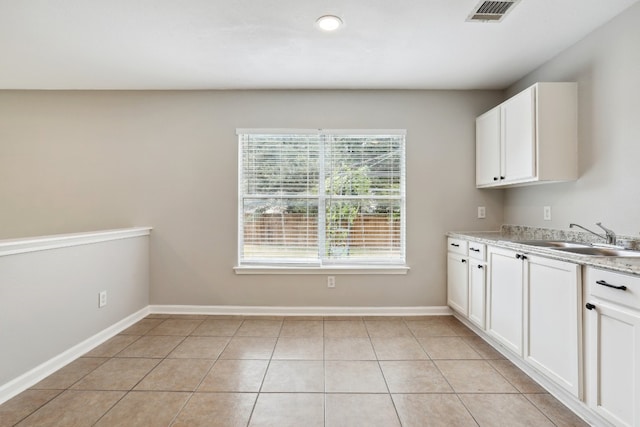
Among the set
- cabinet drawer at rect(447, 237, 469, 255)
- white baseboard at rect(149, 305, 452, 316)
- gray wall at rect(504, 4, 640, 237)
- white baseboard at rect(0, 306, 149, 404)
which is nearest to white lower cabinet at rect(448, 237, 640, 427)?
cabinet drawer at rect(447, 237, 469, 255)

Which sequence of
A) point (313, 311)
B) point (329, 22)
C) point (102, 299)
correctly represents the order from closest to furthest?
1. point (329, 22)
2. point (102, 299)
3. point (313, 311)

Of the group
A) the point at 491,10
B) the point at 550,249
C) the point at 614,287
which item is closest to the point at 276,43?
the point at 491,10

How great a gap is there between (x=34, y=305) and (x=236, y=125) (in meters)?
2.38

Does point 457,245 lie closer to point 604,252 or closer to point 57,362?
point 604,252

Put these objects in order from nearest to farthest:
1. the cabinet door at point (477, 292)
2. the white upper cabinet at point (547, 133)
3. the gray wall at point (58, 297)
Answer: the gray wall at point (58, 297) < the white upper cabinet at point (547, 133) < the cabinet door at point (477, 292)

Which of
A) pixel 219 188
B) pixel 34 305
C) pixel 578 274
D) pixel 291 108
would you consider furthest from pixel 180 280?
pixel 578 274

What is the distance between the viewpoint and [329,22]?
2.29 m

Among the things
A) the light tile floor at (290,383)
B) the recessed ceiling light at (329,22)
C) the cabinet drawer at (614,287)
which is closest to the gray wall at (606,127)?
the cabinet drawer at (614,287)

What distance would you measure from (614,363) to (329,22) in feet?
8.65

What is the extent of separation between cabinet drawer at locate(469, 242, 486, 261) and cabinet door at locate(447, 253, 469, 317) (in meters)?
0.15

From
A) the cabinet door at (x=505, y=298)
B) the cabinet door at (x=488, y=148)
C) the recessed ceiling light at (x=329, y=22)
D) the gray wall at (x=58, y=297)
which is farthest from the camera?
the cabinet door at (x=488, y=148)

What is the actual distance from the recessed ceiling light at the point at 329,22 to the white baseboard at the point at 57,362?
3.17 metres

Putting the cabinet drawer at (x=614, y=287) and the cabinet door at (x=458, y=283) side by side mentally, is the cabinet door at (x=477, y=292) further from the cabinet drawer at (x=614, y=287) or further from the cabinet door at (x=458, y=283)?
the cabinet drawer at (x=614, y=287)

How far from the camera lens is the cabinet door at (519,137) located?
2.62 m
